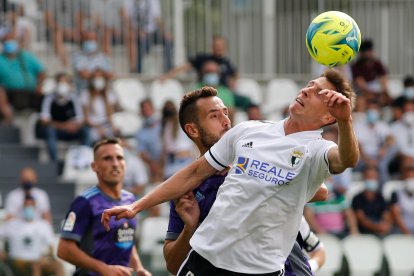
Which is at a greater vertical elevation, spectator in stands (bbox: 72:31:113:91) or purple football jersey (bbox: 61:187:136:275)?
spectator in stands (bbox: 72:31:113:91)

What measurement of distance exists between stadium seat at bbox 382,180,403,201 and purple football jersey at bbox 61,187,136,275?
25.5 feet

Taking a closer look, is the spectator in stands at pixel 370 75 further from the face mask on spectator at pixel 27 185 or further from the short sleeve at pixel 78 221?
the short sleeve at pixel 78 221

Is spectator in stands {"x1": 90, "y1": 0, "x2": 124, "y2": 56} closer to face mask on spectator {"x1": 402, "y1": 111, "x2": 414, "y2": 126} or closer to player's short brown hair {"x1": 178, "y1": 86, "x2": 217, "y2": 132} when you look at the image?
face mask on spectator {"x1": 402, "y1": 111, "x2": 414, "y2": 126}

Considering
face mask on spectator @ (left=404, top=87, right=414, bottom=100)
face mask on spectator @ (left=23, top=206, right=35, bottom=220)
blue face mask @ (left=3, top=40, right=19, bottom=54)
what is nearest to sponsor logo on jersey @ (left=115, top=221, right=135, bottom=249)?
face mask on spectator @ (left=23, top=206, right=35, bottom=220)

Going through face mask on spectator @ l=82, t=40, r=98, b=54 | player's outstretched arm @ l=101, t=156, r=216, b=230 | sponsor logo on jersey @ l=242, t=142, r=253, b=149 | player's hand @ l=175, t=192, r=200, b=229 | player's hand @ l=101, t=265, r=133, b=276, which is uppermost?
face mask on spectator @ l=82, t=40, r=98, b=54

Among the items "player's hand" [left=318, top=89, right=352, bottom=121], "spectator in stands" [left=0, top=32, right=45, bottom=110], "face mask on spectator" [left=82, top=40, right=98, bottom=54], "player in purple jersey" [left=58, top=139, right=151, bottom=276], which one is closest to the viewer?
"player's hand" [left=318, top=89, right=352, bottom=121]

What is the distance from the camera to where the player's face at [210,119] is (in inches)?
278

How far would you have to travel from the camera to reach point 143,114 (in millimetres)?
16016

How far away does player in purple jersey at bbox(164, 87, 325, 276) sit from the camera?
6.89 m

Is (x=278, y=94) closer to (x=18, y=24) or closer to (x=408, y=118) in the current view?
(x=408, y=118)

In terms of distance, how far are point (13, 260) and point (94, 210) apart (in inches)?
235

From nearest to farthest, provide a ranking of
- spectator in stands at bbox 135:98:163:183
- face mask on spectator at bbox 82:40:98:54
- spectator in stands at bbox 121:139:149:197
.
Answer: spectator in stands at bbox 121:139:149:197 < spectator in stands at bbox 135:98:163:183 < face mask on spectator at bbox 82:40:98:54

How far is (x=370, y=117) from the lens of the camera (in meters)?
16.8

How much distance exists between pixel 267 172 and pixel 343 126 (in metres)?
0.73
